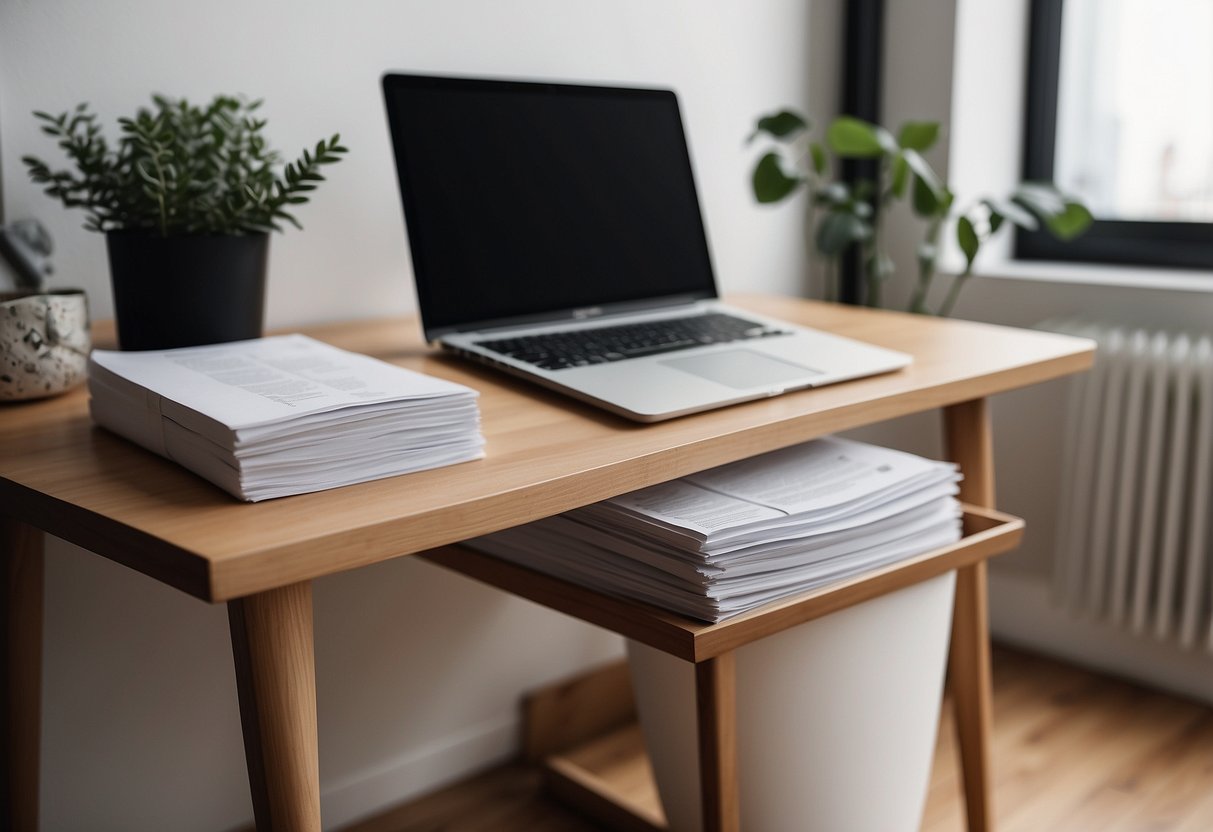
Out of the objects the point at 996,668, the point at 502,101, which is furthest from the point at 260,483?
the point at 996,668

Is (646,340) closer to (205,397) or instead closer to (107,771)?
(205,397)

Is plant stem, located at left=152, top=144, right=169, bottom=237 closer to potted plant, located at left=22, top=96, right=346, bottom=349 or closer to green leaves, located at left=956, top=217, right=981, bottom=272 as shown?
potted plant, located at left=22, top=96, right=346, bottom=349

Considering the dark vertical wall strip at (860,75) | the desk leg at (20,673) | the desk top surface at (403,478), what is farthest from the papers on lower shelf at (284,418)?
the dark vertical wall strip at (860,75)

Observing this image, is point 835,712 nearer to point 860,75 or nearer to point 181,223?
point 181,223

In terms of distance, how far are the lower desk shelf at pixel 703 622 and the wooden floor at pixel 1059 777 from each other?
0.54m

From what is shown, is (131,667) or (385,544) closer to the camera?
(385,544)

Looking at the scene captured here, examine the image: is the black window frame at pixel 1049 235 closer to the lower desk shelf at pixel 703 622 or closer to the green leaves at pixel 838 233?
the green leaves at pixel 838 233

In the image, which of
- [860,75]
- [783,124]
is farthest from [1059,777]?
[860,75]

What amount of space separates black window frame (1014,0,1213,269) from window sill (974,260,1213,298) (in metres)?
0.02

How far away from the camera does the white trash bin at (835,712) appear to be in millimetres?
1110

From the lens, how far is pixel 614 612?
3.16 feet

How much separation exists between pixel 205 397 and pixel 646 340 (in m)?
0.48

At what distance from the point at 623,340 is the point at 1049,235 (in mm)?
1242

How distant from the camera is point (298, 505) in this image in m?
0.71
